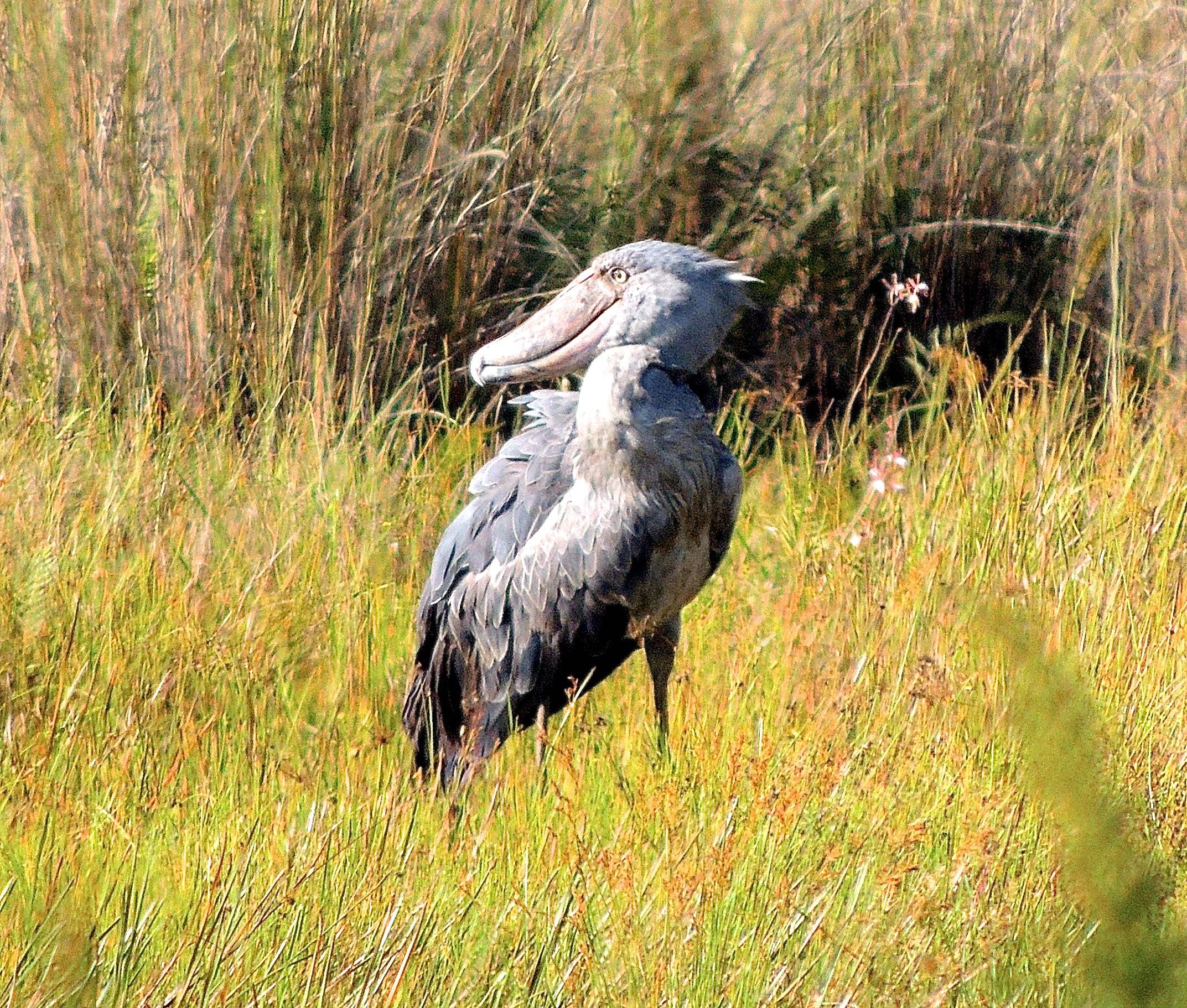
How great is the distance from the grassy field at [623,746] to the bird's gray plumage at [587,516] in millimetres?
143

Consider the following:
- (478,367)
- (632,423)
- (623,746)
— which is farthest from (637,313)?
(623,746)

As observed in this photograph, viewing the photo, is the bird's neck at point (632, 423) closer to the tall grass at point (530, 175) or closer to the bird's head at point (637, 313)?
the bird's head at point (637, 313)

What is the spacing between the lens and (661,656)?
9.27 ft

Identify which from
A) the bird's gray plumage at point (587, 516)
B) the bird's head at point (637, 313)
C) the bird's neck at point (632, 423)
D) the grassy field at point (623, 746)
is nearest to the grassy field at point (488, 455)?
the grassy field at point (623, 746)

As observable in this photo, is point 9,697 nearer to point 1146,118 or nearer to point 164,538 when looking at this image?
point 164,538

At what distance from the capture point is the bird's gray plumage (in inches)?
106

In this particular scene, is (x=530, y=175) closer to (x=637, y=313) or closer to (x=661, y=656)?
(x=637, y=313)

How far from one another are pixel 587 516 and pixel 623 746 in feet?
1.41

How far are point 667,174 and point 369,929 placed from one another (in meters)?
3.12

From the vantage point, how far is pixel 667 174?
4.36m

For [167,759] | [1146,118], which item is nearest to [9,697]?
[167,759]

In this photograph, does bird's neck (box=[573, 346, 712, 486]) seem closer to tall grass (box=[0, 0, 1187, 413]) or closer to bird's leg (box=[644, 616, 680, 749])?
bird's leg (box=[644, 616, 680, 749])

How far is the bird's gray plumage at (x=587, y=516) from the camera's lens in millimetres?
2697

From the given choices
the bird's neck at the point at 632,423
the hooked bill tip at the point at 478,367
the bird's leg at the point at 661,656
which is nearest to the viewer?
the bird's neck at the point at 632,423
